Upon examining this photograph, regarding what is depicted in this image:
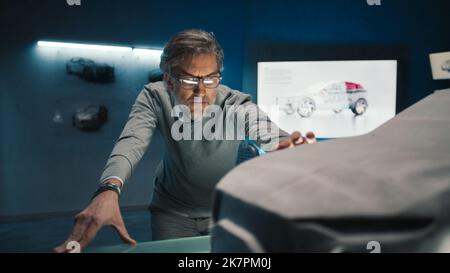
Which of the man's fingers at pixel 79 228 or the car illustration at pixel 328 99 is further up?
the car illustration at pixel 328 99

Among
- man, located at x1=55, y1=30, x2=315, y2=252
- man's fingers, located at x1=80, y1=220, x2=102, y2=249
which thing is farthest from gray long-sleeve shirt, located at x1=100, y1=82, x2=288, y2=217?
man's fingers, located at x1=80, y1=220, x2=102, y2=249

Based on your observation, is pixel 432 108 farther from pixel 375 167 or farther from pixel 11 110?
pixel 11 110

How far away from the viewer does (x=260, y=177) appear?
0.99ft

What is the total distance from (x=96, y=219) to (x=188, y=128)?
478mm

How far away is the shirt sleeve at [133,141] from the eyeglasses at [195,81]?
0.15m

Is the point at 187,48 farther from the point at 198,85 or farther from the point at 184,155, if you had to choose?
the point at 184,155

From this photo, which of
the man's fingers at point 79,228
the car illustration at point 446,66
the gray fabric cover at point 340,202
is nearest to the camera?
the gray fabric cover at point 340,202

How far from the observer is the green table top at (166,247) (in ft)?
2.00

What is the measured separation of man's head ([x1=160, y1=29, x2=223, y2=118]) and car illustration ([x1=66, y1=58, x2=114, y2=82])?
2344mm

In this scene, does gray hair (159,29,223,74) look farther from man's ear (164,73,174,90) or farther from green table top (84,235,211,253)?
green table top (84,235,211,253)

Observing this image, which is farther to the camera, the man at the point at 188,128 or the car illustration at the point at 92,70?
the car illustration at the point at 92,70

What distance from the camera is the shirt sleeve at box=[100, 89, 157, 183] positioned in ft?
2.44

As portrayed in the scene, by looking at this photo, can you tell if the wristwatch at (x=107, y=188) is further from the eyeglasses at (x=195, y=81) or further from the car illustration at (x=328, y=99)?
the car illustration at (x=328, y=99)

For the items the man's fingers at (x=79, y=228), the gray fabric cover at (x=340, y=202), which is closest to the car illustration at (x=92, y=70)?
the man's fingers at (x=79, y=228)
